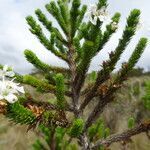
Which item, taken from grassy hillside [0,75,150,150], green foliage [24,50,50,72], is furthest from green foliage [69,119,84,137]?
grassy hillside [0,75,150,150]

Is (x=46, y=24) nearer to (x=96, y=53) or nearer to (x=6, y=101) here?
(x=96, y=53)

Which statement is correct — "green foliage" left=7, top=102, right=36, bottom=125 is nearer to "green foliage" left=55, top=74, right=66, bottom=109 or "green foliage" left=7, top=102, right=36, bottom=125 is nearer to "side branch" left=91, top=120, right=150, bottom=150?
"green foliage" left=55, top=74, right=66, bottom=109

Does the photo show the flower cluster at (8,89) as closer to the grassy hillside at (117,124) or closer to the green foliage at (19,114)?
the green foliage at (19,114)

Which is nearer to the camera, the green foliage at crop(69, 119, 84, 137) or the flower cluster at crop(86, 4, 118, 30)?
the green foliage at crop(69, 119, 84, 137)

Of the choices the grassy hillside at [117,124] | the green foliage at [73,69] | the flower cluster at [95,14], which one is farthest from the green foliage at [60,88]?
the grassy hillside at [117,124]

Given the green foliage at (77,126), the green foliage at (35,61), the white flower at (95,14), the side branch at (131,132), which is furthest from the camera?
the green foliage at (35,61)
